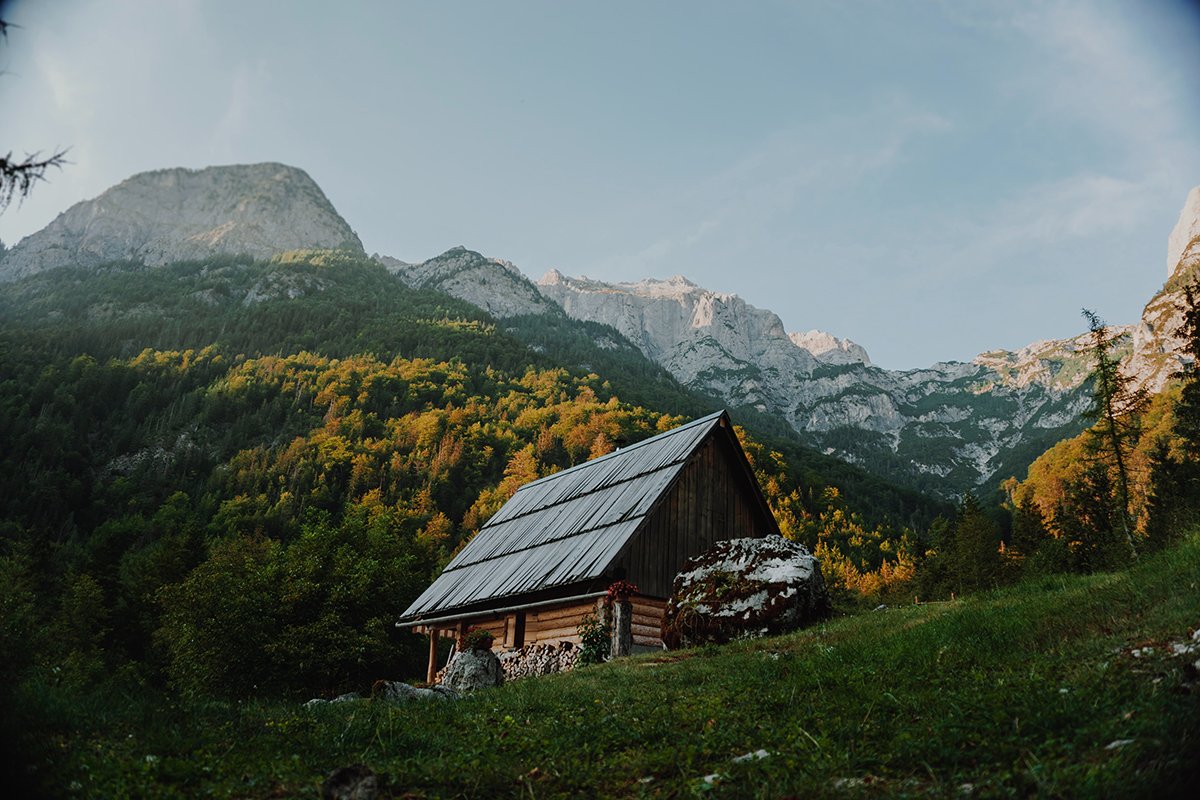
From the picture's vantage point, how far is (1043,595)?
43.8ft

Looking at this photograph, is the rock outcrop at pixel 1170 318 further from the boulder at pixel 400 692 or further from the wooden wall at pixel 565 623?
the boulder at pixel 400 692

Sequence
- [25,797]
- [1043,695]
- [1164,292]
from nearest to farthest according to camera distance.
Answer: [25,797], [1043,695], [1164,292]

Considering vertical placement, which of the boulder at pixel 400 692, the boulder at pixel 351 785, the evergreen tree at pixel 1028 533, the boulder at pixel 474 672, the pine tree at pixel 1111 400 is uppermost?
the pine tree at pixel 1111 400

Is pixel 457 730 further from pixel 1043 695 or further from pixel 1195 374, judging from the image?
pixel 1195 374

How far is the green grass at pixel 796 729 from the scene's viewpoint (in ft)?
19.9

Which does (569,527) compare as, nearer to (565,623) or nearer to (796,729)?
(565,623)

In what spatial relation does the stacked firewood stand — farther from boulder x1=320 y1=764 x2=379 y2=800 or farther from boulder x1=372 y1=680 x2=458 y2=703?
boulder x1=320 y1=764 x2=379 y2=800

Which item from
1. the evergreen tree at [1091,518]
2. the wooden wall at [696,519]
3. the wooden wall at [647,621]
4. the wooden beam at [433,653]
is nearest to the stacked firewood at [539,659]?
the wooden wall at [647,621]

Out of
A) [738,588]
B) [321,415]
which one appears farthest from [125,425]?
[738,588]

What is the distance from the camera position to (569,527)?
26312 mm

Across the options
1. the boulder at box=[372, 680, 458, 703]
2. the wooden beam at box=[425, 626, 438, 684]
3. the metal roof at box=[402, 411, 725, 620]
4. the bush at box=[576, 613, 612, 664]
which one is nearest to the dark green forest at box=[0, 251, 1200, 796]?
the boulder at box=[372, 680, 458, 703]

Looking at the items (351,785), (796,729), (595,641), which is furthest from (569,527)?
(351,785)

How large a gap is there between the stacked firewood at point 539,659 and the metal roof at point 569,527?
1.98 meters

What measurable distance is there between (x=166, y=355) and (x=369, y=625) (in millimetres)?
140597
